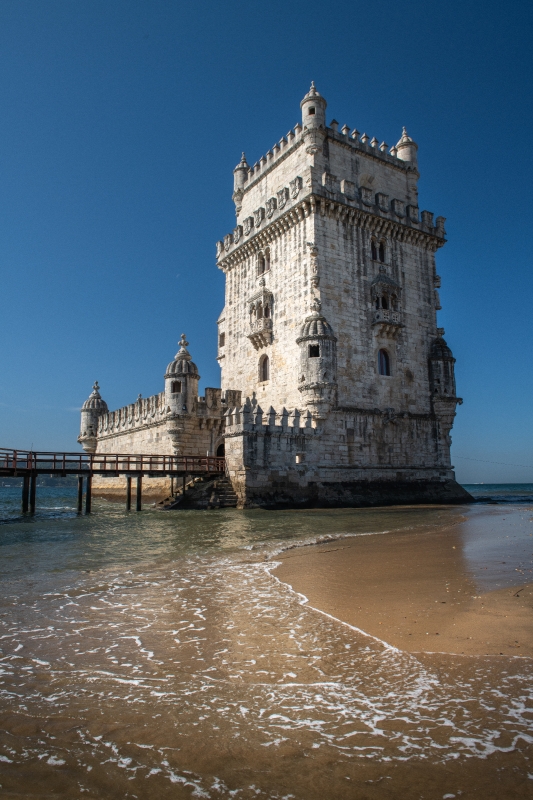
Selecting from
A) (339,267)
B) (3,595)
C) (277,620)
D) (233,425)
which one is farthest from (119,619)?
(339,267)

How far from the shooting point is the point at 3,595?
7113 mm

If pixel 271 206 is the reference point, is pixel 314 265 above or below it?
below

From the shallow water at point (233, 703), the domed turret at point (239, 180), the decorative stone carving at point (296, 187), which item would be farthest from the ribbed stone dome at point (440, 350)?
the shallow water at point (233, 703)

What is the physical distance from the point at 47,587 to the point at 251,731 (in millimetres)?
5312

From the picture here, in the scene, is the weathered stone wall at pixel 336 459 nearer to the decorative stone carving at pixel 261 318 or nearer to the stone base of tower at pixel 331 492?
the stone base of tower at pixel 331 492

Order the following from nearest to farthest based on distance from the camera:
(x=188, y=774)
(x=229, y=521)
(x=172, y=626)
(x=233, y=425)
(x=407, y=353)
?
(x=188, y=774)
(x=172, y=626)
(x=229, y=521)
(x=233, y=425)
(x=407, y=353)

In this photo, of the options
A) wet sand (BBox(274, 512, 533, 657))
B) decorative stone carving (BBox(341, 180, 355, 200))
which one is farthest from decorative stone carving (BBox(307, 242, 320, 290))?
wet sand (BBox(274, 512, 533, 657))

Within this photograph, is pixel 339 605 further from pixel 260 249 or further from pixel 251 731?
pixel 260 249

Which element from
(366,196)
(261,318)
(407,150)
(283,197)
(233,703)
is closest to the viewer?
(233,703)

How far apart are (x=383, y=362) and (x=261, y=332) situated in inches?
270

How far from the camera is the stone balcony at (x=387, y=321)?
2748 centimetres

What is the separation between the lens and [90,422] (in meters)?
42.6

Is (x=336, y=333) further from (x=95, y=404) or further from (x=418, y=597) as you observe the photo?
(x=95, y=404)

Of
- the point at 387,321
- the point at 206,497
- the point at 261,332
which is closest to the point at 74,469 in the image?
the point at 206,497
